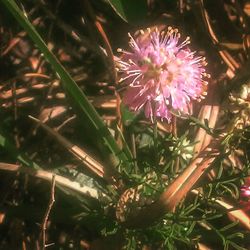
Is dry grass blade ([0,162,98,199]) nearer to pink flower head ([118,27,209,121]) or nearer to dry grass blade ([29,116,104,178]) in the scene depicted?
dry grass blade ([29,116,104,178])

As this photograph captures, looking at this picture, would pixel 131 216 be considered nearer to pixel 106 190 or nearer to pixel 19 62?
pixel 106 190

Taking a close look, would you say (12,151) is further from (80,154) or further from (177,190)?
(177,190)

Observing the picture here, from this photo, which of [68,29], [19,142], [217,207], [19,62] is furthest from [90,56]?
[217,207]

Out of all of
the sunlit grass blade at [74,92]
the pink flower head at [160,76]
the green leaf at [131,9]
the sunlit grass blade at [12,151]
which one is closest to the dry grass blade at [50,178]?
the sunlit grass blade at [12,151]

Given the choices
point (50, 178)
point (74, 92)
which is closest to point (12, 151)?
point (50, 178)

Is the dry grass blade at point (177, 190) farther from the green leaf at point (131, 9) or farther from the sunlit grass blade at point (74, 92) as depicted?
the green leaf at point (131, 9)

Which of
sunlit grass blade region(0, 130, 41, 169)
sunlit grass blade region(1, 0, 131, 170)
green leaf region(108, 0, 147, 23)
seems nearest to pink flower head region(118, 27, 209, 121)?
sunlit grass blade region(1, 0, 131, 170)
